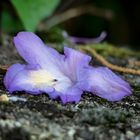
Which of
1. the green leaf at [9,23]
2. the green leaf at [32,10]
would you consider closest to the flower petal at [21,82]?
the green leaf at [32,10]

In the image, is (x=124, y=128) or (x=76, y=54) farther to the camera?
(x=76, y=54)

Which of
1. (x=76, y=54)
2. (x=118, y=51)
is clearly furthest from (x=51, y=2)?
(x=76, y=54)

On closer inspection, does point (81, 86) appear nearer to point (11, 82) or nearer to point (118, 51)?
point (11, 82)

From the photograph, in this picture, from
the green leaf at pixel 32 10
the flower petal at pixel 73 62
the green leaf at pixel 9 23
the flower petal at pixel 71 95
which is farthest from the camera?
the green leaf at pixel 9 23

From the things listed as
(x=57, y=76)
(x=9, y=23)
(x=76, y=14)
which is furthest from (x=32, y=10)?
(x=57, y=76)

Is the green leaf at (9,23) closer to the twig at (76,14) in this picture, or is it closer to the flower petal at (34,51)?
the twig at (76,14)

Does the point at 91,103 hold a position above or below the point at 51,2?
below

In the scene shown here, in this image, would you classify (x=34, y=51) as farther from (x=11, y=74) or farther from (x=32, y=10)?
(x=32, y=10)
